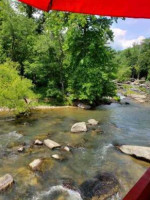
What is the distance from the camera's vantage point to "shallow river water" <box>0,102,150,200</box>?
684cm

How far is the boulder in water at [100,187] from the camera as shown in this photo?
6492mm

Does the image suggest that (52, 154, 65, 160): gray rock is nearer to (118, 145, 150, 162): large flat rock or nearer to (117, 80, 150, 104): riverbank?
(118, 145, 150, 162): large flat rock

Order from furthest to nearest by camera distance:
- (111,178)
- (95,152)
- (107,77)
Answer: (107,77)
(95,152)
(111,178)

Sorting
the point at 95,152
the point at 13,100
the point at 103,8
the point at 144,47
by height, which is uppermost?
the point at 144,47

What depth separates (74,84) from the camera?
65.6 feet

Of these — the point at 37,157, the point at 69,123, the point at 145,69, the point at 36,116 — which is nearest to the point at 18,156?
the point at 37,157

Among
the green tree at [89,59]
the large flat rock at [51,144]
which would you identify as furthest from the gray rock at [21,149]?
the green tree at [89,59]

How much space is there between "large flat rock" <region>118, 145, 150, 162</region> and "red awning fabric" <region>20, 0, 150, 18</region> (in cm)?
857

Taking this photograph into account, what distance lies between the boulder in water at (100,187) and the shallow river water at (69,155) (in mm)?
217

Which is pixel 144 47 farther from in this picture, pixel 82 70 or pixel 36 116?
pixel 36 116

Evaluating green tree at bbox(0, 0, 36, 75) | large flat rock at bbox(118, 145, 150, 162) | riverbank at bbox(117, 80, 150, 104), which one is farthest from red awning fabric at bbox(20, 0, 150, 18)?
riverbank at bbox(117, 80, 150, 104)

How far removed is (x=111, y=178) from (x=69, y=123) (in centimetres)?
649

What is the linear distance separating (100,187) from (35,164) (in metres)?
2.70

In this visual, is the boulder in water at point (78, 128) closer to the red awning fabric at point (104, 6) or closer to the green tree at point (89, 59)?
the green tree at point (89, 59)
